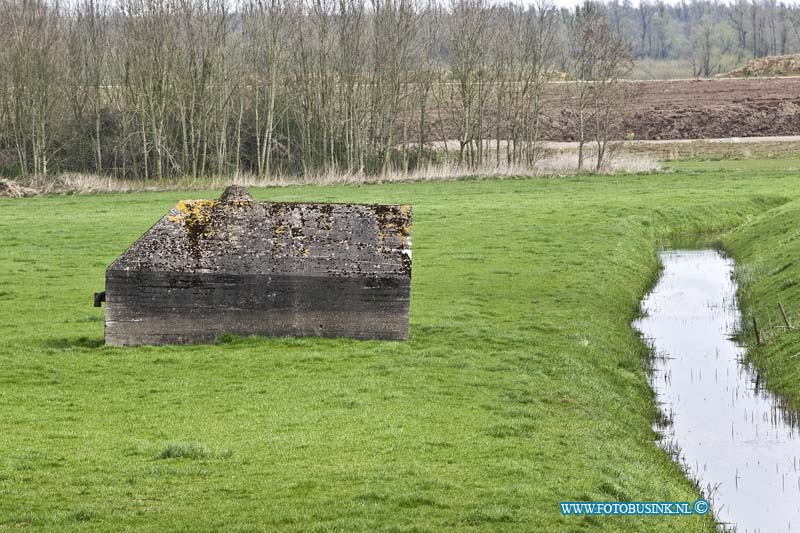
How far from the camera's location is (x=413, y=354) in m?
17.5

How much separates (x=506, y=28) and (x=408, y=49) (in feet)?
23.5

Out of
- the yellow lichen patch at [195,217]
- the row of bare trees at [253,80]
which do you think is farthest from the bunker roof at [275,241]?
the row of bare trees at [253,80]

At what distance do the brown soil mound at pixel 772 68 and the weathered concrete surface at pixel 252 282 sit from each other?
109960mm

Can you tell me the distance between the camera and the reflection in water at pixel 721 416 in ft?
43.4

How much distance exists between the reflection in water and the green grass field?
0.53 metres

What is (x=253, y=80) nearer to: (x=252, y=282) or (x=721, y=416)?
(x=252, y=282)

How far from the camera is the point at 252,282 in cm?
1784

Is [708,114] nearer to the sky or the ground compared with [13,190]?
nearer to the sky

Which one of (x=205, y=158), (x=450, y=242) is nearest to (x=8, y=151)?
(x=205, y=158)

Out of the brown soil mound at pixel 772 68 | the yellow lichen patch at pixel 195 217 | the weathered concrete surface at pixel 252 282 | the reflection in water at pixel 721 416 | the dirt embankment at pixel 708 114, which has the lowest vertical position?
the reflection in water at pixel 721 416

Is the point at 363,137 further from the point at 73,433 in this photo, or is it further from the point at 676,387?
the point at 73,433

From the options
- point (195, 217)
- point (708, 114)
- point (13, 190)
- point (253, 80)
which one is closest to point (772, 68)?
point (708, 114)

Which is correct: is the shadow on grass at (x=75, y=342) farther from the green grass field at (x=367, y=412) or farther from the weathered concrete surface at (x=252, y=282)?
the weathered concrete surface at (x=252, y=282)

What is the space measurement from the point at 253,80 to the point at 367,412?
53.7m
